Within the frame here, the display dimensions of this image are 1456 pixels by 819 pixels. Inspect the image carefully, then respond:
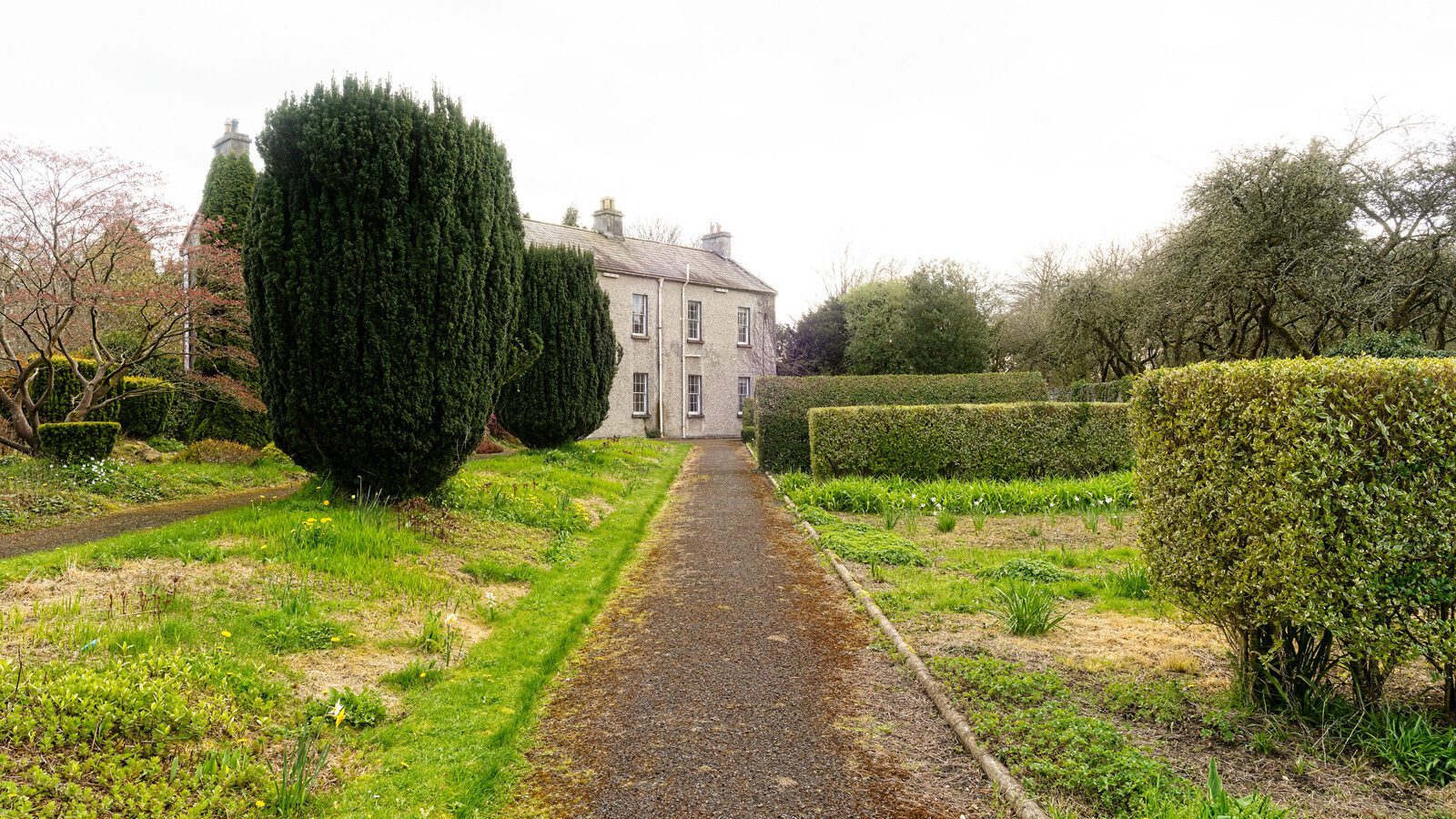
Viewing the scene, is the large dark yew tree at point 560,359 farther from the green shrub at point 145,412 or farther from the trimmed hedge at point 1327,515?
the trimmed hedge at point 1327,515

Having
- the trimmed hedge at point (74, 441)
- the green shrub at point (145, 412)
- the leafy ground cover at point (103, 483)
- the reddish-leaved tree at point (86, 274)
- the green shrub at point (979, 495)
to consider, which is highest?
the reddish-leaved tree at point (86, 274)

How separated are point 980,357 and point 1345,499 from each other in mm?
22991

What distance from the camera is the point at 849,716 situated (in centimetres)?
388

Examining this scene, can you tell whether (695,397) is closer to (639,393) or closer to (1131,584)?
(639,393)

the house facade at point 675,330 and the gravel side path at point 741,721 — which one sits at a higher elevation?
the house facade at point 675,330

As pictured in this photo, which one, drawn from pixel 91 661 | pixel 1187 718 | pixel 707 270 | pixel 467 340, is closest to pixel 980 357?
pixel 707 270

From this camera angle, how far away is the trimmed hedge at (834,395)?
1516 centimetres

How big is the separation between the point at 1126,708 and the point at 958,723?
2.95 feet

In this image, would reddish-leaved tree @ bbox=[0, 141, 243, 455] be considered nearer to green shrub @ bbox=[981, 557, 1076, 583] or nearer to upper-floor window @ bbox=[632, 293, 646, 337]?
green shrub @ bbox=[981, 557, 1076, 583]

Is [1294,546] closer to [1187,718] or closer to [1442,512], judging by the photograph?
[1442,512]

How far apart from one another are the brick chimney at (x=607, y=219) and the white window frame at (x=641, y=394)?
21.2ft

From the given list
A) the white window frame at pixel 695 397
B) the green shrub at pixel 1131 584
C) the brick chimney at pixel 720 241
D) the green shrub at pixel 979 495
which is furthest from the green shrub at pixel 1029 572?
the brick chimney at pixel 720 241

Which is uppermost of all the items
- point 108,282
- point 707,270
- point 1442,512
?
point 707,270

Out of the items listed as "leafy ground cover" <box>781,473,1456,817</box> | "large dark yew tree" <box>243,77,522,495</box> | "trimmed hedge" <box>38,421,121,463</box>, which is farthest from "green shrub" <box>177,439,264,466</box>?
"leafy ground cover" <box>781,473,1456,817</box>
